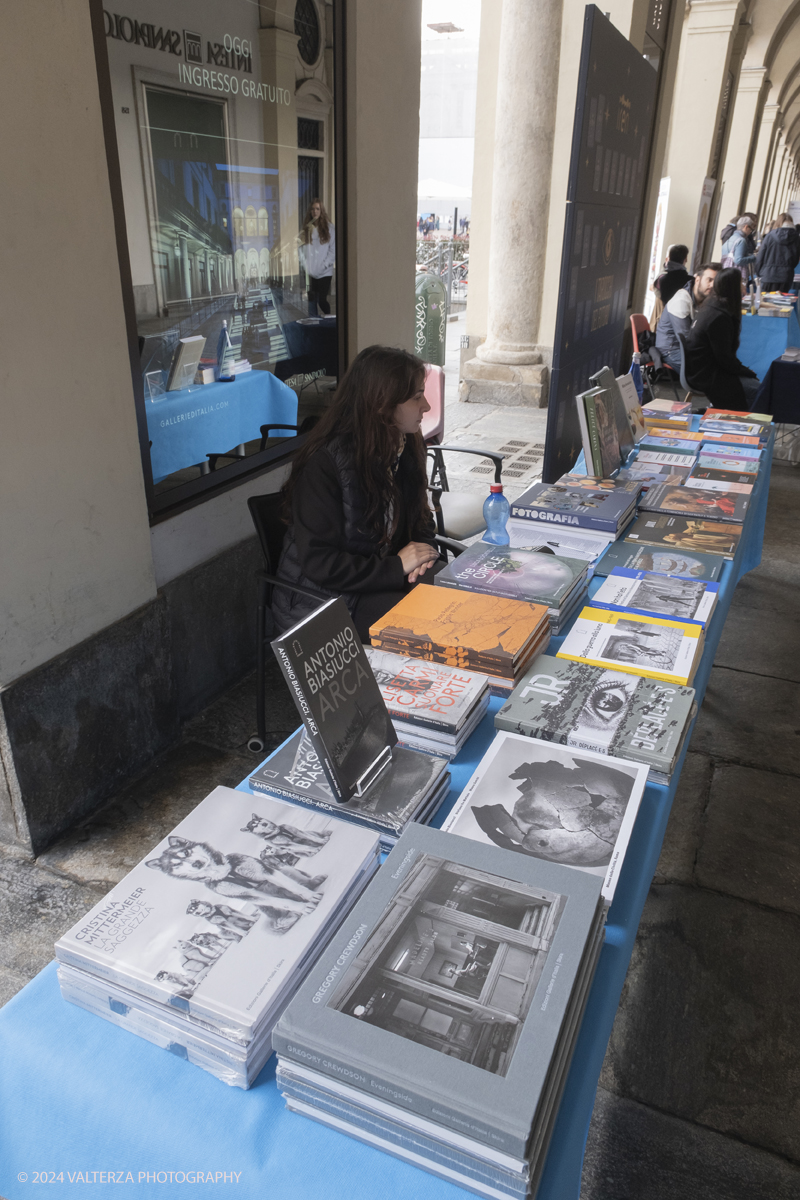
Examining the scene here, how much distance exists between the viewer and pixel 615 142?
3438mm

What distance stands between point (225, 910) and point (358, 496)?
1583 millimetres

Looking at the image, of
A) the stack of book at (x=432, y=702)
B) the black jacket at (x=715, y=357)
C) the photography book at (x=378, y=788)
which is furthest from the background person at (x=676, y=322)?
the photography book at (x=378, y=788)

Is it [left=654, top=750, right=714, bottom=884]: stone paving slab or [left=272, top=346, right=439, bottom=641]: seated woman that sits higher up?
[left=272, top=346, right=439, bottom=641]: seated woman

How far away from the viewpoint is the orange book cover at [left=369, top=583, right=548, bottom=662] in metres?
1.59

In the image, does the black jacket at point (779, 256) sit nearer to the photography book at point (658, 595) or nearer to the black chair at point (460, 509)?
the black chair at point (460, 509)

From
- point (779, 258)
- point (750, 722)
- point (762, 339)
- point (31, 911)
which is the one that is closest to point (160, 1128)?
point (31, 911)

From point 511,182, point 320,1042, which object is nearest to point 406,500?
point 320,1042

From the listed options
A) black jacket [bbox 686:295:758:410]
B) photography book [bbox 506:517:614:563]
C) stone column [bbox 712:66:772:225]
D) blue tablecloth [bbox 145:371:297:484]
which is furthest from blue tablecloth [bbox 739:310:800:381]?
stone column [bbox 712:66:772:225]

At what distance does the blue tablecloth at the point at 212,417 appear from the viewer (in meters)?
2.74

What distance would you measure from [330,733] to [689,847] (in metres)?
1.70

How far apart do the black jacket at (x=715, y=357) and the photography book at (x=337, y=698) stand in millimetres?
5365

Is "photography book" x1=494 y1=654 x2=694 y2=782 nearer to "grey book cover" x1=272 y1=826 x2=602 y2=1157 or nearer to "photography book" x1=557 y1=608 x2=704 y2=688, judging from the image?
"photography book" x1=557 y1=608 x2=704 y2=688

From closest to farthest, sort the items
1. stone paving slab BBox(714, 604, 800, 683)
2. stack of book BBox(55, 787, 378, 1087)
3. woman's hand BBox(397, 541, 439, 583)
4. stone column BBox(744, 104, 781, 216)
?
stack of book BBox(55, 787, 378, 1087), woman's hand BBox(397, 541, 439, 583), stone paving slab BBox(714, 604, 800, 683), stone column BBox(744, 104, 781, 216)

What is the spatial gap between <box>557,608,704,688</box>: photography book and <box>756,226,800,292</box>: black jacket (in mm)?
12225
